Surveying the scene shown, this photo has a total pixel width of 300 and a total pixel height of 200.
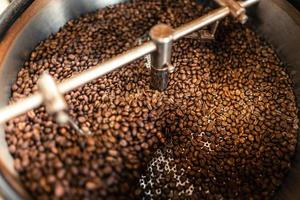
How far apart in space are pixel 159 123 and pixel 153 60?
0.23m

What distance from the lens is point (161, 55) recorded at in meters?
1.04

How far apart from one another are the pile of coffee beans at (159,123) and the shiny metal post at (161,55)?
68 mm

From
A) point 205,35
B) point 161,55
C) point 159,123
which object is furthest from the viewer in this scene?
point 205,35

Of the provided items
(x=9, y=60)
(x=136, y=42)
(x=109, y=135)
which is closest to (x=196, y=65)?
(x=136, y=42)

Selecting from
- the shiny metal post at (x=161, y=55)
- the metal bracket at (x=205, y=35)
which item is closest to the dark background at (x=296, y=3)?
the metal bracket at (x=205, y=35)

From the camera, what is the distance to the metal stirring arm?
876mm

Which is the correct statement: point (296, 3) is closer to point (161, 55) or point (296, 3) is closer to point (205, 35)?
point (205, 35)

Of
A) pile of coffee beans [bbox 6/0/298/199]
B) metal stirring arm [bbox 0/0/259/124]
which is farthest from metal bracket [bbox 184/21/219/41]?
metal stirring arm [bbox 0/0/259/124]

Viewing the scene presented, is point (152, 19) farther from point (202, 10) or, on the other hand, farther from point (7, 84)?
point (7, 84)

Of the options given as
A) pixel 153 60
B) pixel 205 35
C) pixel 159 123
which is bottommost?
pixel 159 123

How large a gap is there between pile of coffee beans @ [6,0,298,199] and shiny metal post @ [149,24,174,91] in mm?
68

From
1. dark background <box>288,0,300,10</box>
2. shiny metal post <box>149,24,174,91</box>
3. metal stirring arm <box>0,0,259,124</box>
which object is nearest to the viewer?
metal stirring arm <box>0,0,259,124</box>

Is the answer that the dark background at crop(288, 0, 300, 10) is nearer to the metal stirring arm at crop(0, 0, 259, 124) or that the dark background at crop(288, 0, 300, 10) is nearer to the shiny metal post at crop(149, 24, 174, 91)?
the metal stirring arm at crop(0, 0, 259, 124)

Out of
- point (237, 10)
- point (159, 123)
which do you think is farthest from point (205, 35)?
point (159, 123)
